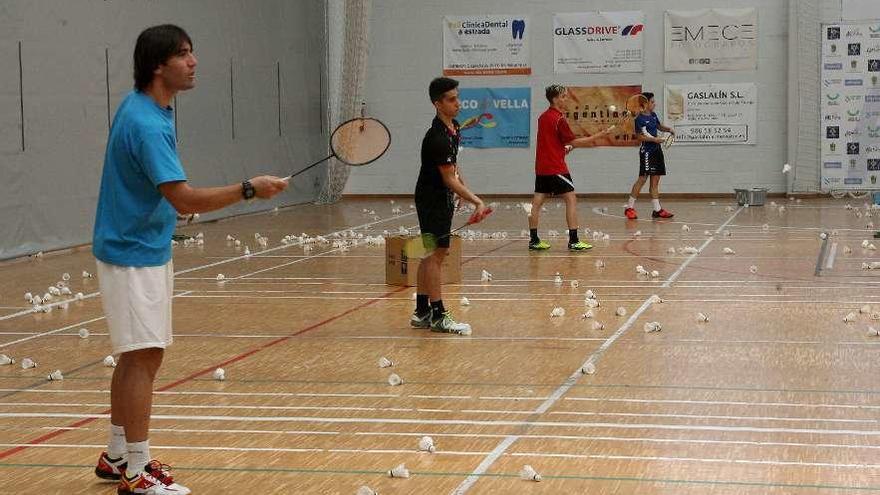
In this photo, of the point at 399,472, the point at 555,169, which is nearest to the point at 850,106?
the point at 555,169

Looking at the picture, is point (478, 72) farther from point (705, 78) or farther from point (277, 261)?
point (277, 261)

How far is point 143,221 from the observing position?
229 inches

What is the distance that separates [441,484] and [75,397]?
330cm

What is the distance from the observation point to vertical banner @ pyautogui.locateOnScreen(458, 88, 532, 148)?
29.2 meters

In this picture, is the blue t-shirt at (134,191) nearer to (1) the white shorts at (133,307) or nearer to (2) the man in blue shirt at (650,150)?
(1) the white shorts at (133,307)

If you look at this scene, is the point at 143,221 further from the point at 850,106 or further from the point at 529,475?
the point at 850,106

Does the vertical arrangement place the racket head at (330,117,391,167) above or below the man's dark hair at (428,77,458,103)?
below

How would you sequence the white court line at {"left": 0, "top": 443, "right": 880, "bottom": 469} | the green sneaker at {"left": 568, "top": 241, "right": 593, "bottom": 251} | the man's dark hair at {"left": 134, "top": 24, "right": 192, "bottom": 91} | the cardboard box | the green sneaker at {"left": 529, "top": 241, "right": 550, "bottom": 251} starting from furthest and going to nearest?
the green sneaker at {"left": 529, "top": 241, "right": 550, "bottom": 251}
the green sneaker at {"left": 568, "top": 241, "right": 593, "bottom": 251}
the cardboard box
the white court line at {"left": 0, "top": 443, "right": 880, "bottom": 469}
the man's dark hair at {"left": 134, "top": 24, "right": 192, "bottom": 91}

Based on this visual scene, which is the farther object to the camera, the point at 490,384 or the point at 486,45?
the point at 486,45

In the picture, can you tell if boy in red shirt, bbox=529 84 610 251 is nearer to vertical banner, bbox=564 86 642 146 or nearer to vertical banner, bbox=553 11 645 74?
vertical banner, bbox=564 86 642 146

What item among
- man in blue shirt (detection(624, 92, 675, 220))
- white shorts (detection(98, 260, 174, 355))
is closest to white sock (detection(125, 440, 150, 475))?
white shorts (detection(98, 260, 174, 355))

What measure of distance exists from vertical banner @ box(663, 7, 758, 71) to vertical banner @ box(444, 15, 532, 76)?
10.7 ft

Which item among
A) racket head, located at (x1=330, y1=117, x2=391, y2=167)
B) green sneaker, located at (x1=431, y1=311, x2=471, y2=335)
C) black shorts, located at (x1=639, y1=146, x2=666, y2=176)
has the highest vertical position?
racket head, located at (x1=330, y1=117, x2=391, y2=167)

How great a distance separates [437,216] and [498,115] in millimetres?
18811
